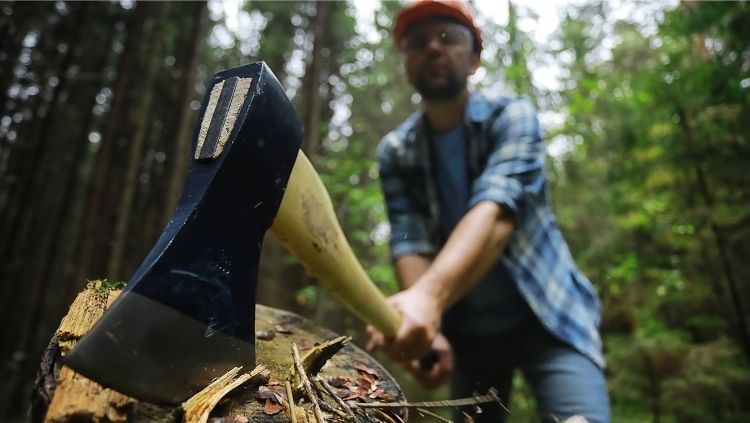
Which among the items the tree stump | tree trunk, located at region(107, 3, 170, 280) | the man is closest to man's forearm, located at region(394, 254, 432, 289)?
the man

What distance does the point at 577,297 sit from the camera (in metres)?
1.97

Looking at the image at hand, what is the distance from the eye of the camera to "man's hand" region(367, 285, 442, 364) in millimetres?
1365

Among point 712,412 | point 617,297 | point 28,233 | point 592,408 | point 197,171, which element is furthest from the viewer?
point 28,233

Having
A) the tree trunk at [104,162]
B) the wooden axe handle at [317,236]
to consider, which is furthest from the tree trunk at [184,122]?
the wooden axe handle at [317,236]

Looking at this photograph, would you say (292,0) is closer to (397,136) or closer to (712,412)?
(397,136)

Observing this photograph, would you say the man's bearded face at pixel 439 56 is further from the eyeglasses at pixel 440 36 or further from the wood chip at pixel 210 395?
the wood chip at pixel 210 395

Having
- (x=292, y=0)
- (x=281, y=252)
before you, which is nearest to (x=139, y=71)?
(x=292, y=0)

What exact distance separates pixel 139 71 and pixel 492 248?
10.2m

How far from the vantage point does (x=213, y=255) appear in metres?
0.82

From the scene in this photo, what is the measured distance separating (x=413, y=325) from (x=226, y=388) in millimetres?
732

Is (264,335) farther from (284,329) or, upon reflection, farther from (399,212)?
(399,212)

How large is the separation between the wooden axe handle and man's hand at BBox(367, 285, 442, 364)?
0.18 metres

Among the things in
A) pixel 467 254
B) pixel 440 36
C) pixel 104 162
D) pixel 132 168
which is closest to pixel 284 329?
pixel 467 254

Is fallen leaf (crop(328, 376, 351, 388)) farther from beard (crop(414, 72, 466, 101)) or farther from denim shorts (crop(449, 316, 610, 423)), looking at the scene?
beard (crop(414, 72, 466, 101))
